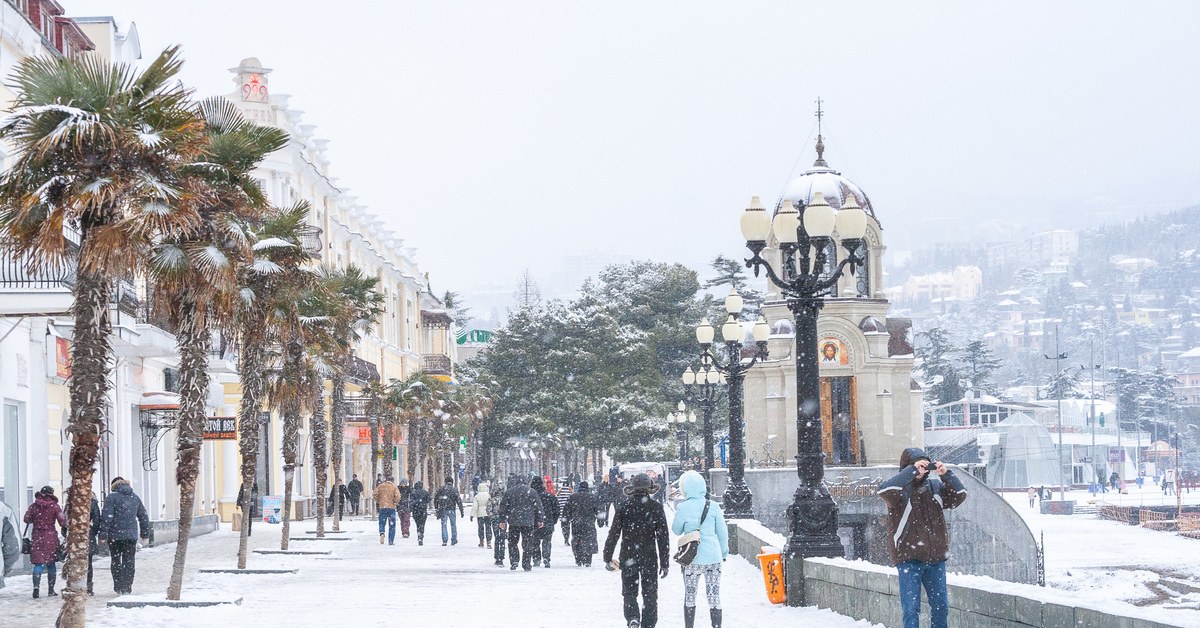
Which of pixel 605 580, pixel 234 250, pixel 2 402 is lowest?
pixel 605 580

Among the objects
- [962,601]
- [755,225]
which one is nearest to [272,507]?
[755,225]

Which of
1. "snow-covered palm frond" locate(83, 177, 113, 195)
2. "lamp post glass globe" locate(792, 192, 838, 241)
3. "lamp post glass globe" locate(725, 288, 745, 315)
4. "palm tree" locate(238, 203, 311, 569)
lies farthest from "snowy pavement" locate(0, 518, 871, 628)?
"lamp post glass globe" locate(725, 288, 745, 315)

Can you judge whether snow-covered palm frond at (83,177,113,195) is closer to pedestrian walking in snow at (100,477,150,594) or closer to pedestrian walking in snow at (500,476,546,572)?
pedestrian walking in snow at (100,477,150,594)

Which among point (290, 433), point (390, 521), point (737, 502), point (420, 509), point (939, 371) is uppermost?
point (939, 371)

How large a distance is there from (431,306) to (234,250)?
64765 millimetres

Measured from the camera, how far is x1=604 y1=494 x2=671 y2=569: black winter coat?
43.0ft

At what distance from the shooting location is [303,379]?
3044 cm

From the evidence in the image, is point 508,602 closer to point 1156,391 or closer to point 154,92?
point 154,92

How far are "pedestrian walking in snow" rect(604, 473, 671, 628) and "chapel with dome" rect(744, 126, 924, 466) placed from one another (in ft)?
125

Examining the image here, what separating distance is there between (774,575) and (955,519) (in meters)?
24.6

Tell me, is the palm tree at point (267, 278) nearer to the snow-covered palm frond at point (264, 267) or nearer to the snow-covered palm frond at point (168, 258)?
the snow-covered palm frond at point (264, 267)

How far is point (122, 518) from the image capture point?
709 inches

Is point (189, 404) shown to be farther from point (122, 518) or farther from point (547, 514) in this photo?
point (547, 514)

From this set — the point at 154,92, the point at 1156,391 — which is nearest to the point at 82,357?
the point at 154,92
